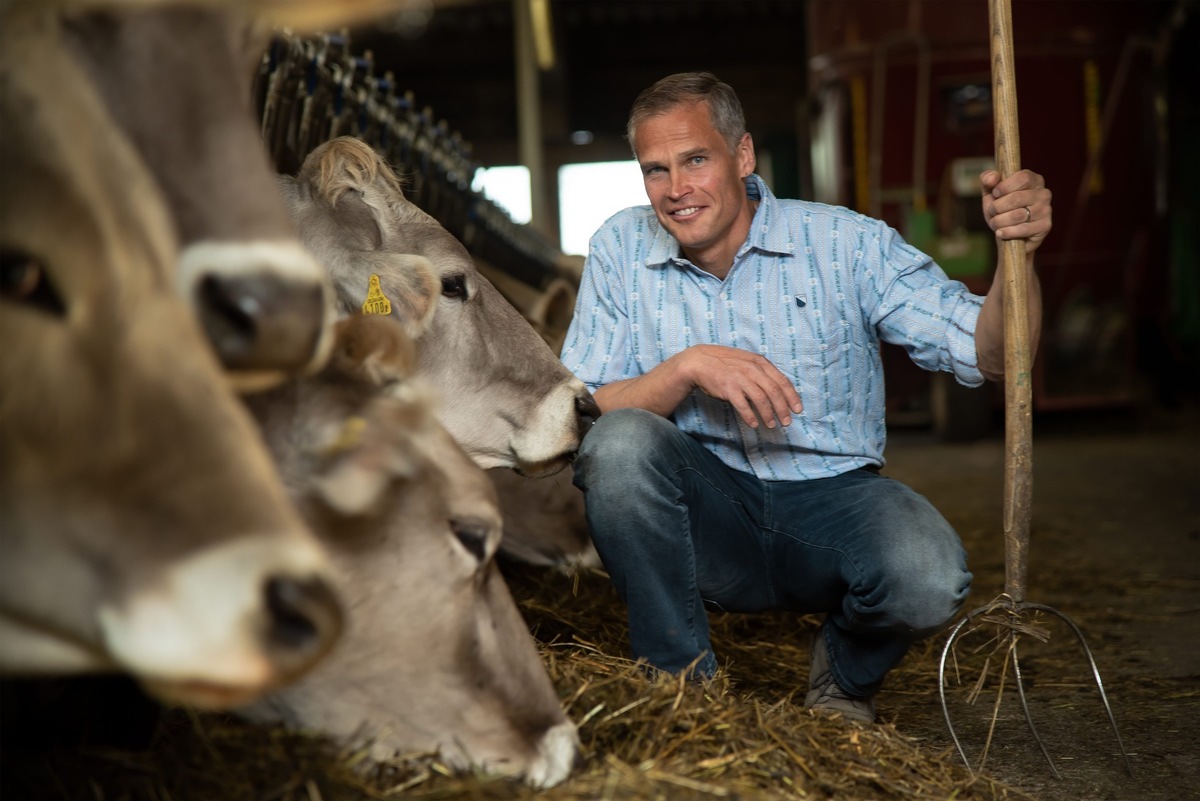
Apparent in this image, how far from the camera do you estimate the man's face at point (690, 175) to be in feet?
11.1

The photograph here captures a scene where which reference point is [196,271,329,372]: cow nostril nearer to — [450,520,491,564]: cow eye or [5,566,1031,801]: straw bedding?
[450,520,491,564]: cow eye

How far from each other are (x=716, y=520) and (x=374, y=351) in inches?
50.4

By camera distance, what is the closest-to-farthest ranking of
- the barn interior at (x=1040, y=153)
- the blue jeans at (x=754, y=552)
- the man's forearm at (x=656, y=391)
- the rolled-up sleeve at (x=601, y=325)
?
the blue jeans at (x=754, y=552)
the man's forearm at (x=656, y=391)
the rolled-up sleeve at (x=601, y=325)
the barn interior at (x=1040, y=153)

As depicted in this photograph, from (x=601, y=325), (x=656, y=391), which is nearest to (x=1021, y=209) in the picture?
(x=656, y=391)

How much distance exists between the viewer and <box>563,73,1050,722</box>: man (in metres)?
3.03

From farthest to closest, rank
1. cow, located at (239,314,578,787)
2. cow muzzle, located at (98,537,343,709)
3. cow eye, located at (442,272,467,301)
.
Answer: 1. cow eye, located at (442,272,467,301)
2. cow, located at (239,314,578,787)
3. cow muzzle, located at (98,537,343,709)

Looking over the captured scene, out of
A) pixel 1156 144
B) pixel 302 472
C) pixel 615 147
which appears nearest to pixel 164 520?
pixel 302 472

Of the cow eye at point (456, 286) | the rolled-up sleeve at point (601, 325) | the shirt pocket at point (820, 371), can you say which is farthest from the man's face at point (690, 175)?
the cow eye at point (456, 286)

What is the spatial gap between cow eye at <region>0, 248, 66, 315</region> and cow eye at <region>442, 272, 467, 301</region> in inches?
79.7

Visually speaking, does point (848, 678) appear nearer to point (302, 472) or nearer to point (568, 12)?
point (302, 472)

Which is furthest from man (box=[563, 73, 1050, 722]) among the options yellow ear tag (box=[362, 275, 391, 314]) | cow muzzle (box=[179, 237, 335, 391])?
cow muzzle (box=[179, 237, 335, 391])

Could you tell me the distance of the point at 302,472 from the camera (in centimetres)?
212

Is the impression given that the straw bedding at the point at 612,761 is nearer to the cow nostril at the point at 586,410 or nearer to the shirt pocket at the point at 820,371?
the cow nostril at the point at 586,410

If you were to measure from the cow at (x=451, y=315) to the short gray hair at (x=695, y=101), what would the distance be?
643 mm
